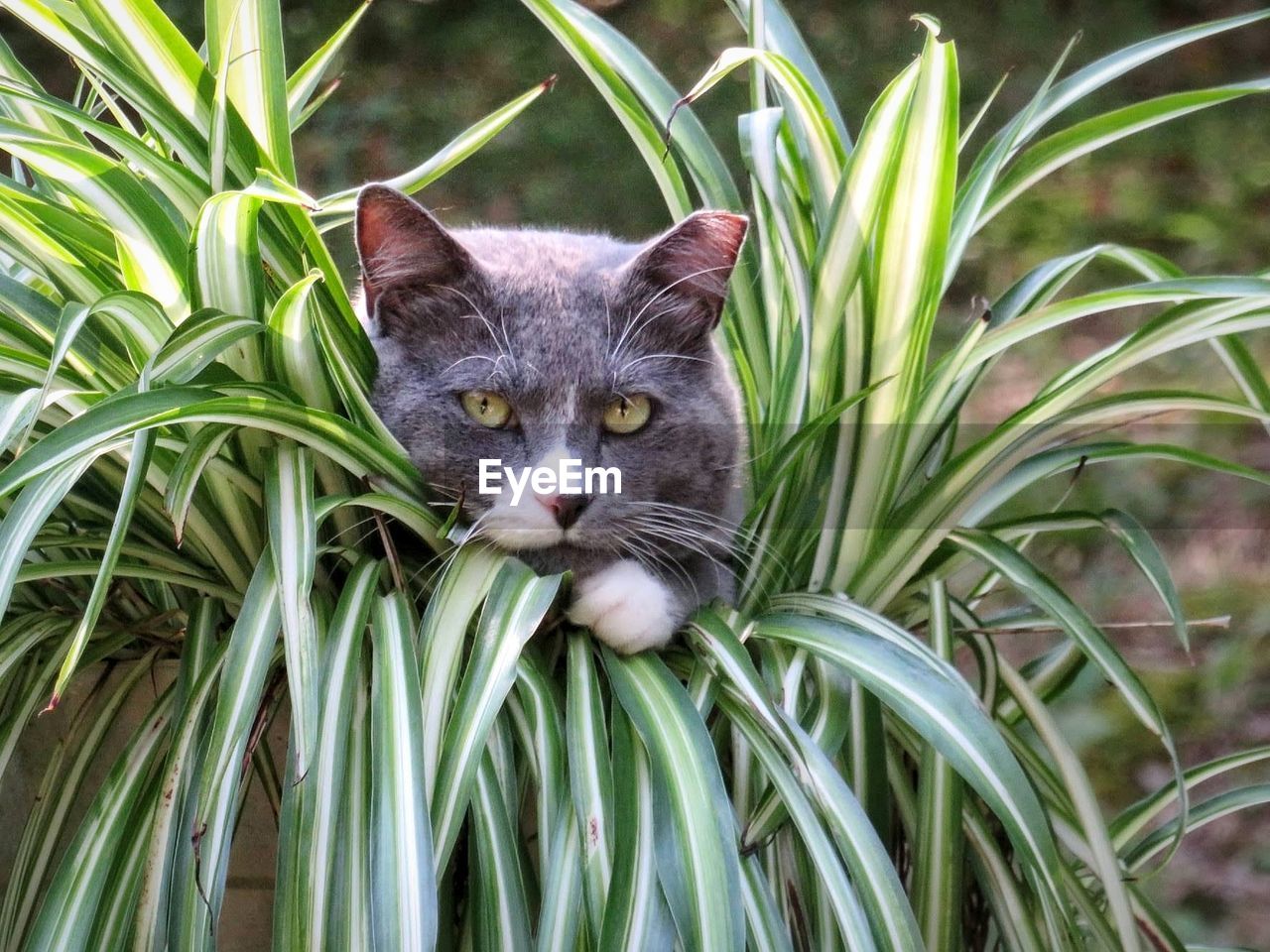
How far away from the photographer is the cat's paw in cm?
102

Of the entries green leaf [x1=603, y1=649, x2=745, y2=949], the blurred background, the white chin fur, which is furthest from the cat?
the blurred background

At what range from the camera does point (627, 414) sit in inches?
47.8

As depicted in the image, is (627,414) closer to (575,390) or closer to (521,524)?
(575,390)

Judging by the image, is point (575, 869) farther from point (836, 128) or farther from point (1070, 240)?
point (1070, 240)

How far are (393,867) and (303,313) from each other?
0.40 metres

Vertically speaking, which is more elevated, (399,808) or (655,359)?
(655,359)

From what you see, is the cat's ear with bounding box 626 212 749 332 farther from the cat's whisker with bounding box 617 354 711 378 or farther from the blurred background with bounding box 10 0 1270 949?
the blurred background with bounding box 10 0 1270 949

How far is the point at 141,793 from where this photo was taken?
3.18 feet

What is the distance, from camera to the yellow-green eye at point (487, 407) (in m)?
1.16

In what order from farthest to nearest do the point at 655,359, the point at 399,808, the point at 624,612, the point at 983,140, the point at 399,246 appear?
the point at 983,140 < the point at 655,359 < the point at 399,246 < the point at 624,612 < the point at 399,808

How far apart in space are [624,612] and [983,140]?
7.44 feet

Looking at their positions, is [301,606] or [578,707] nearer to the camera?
[301,606]

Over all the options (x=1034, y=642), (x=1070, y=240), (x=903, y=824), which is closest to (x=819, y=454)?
(x=903, y=824)

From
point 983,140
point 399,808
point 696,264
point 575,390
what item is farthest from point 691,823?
point 983,140
